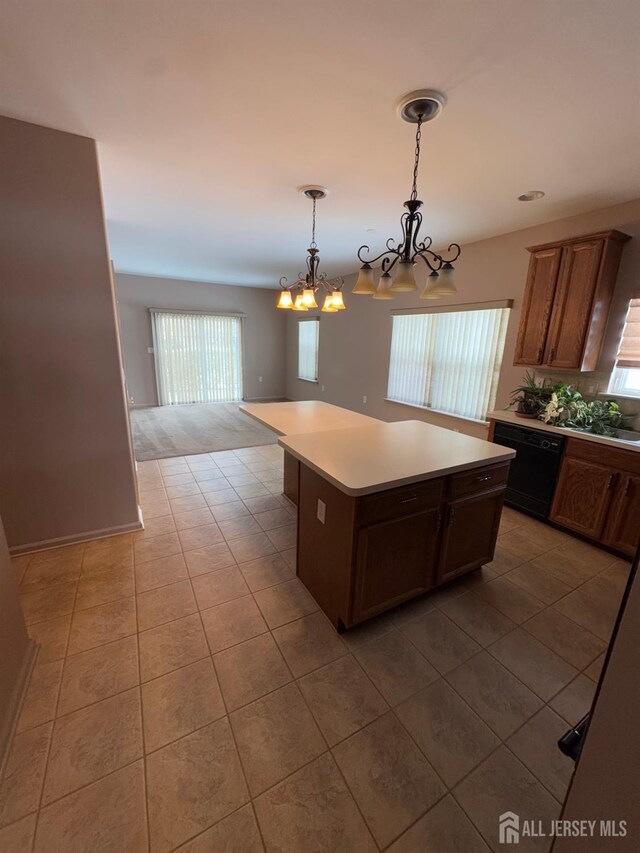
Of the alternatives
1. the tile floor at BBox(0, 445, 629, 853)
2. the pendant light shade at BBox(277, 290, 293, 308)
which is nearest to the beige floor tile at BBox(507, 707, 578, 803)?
the tile floor at BBox(0, 445, 629, 853)

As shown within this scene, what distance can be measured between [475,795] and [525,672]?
0.64 m

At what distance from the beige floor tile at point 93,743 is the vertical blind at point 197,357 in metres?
6.35

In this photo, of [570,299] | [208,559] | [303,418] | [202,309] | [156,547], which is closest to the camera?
[208,559]

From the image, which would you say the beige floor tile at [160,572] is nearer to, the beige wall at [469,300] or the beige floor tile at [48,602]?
the beige floor tile at [48,602]

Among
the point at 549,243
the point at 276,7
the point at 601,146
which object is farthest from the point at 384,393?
the point at 276,7

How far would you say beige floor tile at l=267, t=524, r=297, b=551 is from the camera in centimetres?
253

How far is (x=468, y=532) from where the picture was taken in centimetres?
200

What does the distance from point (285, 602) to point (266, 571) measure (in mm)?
314

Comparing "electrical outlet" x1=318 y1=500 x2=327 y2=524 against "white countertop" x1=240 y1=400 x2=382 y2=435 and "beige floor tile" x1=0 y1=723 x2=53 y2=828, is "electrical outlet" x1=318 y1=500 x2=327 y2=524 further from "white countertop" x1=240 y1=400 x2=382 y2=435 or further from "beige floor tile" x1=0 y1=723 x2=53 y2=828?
"beige floor tile" x1=0 y1=723 x2=53 y2=828

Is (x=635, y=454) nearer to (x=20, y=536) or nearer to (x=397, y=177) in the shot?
(x=397, y=177)

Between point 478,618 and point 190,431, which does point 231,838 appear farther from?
point 190,431

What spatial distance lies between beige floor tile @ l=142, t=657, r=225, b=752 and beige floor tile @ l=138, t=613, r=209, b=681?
0.15ft

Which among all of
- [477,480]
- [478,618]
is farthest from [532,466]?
[478,618]

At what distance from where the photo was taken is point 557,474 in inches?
108
